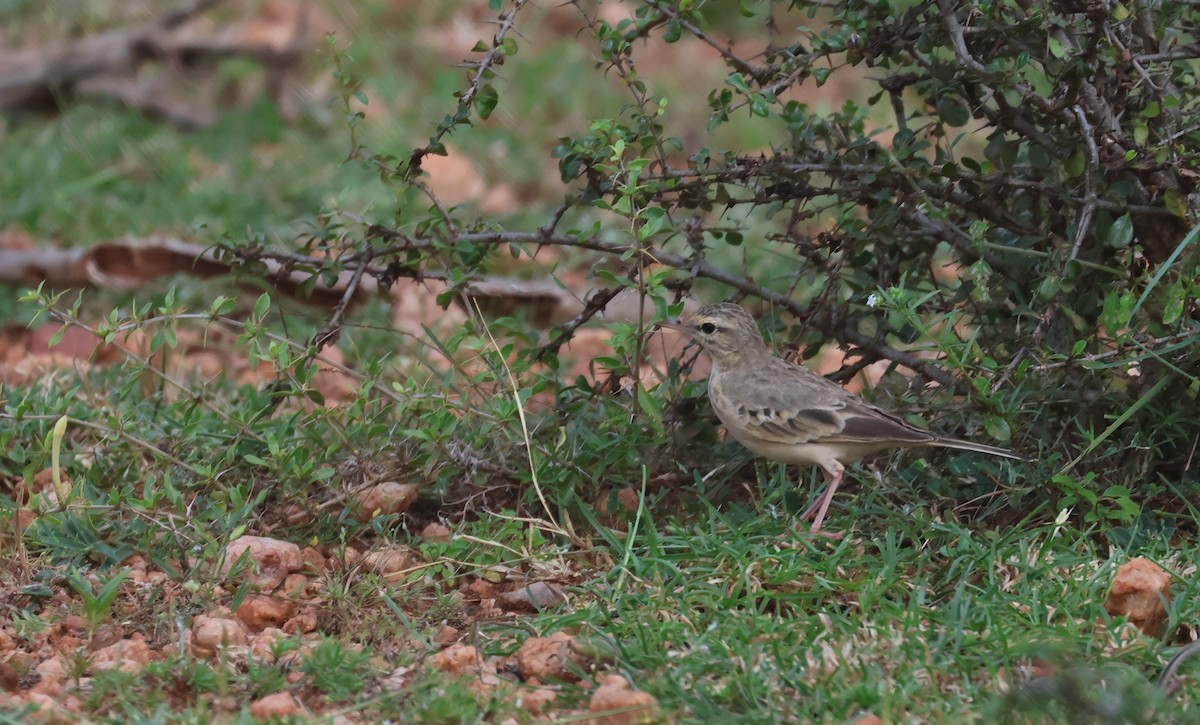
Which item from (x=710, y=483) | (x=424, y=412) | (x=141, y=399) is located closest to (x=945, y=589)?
(x=710, y=483)

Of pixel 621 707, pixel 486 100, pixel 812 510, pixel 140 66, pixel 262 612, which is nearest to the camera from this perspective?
pixel 621 707

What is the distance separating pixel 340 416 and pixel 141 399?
1265mm

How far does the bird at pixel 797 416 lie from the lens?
4633 mm

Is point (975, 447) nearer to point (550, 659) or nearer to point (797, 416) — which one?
point (797, 416)

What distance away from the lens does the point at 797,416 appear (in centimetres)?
474

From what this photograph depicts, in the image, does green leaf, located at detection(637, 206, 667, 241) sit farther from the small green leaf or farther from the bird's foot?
the small green leaf

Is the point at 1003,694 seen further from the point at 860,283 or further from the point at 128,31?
the point at 128,31

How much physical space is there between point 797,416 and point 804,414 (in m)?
0.03

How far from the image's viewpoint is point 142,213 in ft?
26.3

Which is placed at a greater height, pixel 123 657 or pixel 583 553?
pixel 123 657

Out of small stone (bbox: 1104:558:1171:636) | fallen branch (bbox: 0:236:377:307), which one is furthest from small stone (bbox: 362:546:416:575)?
fallen branch (bbox: 0:236:377:307)

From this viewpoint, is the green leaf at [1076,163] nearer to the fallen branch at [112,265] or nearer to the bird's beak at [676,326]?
the bird's beak at [676,326]

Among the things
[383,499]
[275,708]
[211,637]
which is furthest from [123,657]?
[383,499]

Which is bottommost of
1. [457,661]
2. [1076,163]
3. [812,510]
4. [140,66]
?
[812,510]
